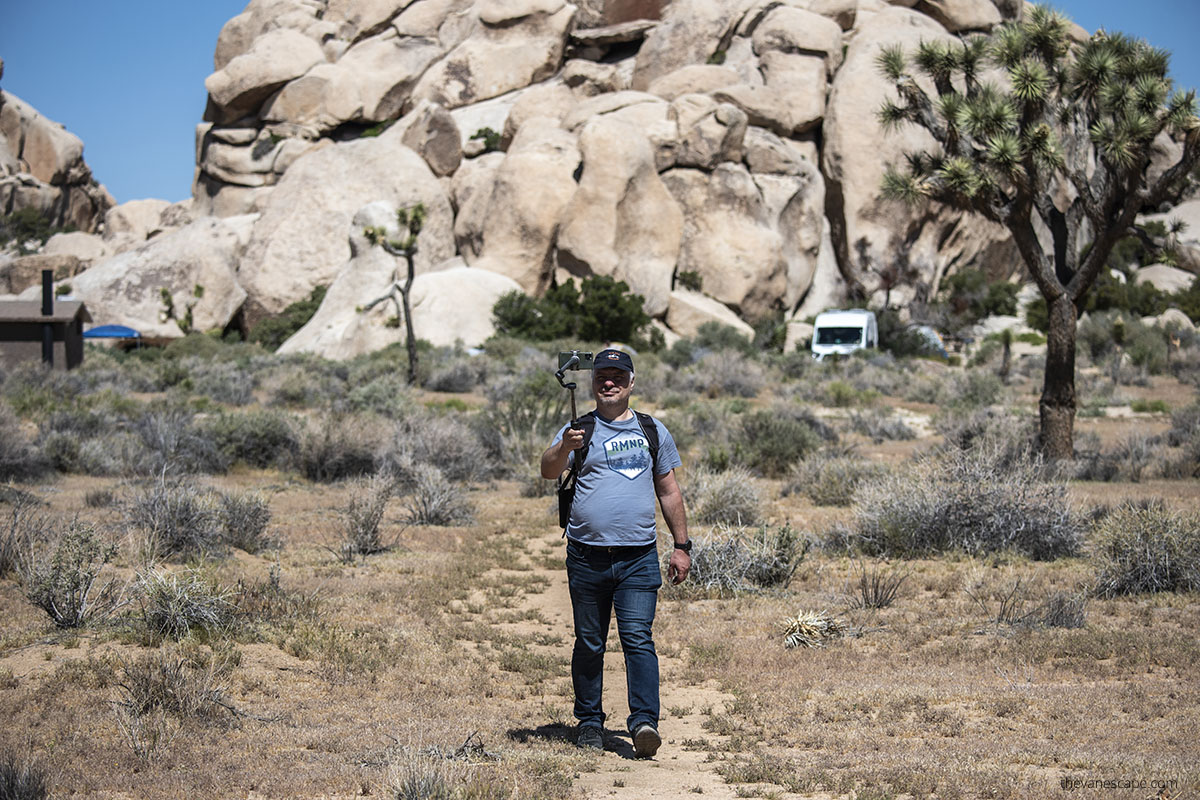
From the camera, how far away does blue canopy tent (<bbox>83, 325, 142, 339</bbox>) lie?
4462cm

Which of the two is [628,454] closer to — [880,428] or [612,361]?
[612,361]

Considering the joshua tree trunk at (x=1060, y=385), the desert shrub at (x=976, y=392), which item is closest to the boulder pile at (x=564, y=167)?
the desert shrub at (x=976, y=392)

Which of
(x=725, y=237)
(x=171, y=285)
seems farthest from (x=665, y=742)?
(x=171, y=285)

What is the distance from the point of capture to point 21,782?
3795mm

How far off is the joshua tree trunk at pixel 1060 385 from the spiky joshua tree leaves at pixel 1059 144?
0.01 metres

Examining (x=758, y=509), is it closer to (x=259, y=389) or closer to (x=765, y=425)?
(x=765, y=425)

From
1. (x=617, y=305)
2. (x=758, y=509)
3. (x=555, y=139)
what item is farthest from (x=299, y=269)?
(x=758, y=509)

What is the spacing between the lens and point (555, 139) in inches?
1873

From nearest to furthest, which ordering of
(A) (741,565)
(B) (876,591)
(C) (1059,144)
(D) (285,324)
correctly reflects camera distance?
(B) (876,591) < (A) (741,565) < (C) (1059,144) < (D) (285,324)

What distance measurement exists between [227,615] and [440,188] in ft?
150

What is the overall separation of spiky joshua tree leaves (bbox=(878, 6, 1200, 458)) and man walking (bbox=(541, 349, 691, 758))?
37.1 ft

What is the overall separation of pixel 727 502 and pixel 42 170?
83.5 metres

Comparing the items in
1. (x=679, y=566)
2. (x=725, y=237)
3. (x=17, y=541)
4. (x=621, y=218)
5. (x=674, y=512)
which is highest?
(x=621, y=218)

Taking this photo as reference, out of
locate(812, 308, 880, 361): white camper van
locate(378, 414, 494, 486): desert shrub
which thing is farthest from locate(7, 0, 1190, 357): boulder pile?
locate(378, 414, 494, 486): desert shrub
